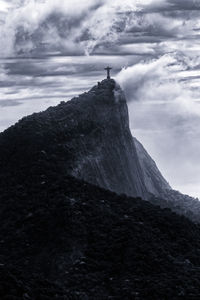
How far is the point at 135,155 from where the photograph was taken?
14950 centimetres

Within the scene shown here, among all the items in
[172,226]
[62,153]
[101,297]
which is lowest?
[101,297]

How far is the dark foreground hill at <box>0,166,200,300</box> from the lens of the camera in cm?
8756

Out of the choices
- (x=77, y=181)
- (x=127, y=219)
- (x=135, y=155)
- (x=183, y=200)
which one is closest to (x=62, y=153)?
(x=77, y=181)

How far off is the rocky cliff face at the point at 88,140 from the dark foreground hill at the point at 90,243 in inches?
253

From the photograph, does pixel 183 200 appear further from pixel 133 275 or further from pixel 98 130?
pixel 133 275

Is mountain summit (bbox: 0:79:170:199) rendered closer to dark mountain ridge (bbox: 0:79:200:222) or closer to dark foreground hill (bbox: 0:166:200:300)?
dark mountain ridge (bbox: 0:79:200:222)

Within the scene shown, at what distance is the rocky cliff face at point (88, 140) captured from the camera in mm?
120562

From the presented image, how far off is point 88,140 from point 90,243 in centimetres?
3410

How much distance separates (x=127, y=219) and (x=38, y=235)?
11.1 meters

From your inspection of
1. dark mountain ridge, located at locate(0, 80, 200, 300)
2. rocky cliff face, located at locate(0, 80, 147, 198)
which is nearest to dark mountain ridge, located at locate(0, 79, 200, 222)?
rocky cliff face, located at locate(0, 80, 147, 198)

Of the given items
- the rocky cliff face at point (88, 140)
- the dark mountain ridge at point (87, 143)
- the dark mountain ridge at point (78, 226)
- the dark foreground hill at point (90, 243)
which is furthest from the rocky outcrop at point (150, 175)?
the dark foreground hill at point (90, 243)

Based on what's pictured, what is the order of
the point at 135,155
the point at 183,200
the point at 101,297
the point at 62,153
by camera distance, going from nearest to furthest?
1. the point at 101,297
2. the point at 62,153
3. the point at 135,155
4. the point at 183,200

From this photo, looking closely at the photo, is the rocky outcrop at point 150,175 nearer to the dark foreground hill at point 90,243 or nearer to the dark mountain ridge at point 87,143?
the dark mountain ridge at point 87,143

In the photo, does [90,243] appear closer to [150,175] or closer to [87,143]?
[87,143]
